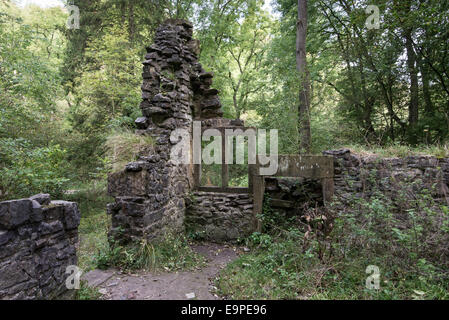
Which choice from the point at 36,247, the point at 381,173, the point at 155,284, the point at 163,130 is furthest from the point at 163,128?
the point at 381,173

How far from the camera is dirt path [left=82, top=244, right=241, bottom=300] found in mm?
3102

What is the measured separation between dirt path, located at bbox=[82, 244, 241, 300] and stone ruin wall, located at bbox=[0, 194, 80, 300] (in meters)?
0.66

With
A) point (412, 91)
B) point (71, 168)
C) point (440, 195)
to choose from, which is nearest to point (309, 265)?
point (440, 195)

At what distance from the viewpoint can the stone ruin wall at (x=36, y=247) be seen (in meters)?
1.93

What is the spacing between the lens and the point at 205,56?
11.5 meters

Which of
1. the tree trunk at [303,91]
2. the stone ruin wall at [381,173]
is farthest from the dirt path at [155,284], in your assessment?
the tree trunk at [303,91]

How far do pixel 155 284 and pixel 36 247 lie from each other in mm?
1721

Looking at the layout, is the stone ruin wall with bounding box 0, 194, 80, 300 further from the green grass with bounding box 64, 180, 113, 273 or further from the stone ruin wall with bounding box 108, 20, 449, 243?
the green grass with bounding box 64, 180, 113, 273

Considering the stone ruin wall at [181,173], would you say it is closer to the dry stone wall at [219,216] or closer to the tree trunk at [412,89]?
the dry stone wall at [219,216]

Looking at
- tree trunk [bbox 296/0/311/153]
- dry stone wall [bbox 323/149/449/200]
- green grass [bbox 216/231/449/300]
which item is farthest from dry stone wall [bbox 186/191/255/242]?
tree trunk [bbox 296/0/311/153]

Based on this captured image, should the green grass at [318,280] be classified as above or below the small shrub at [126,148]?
below

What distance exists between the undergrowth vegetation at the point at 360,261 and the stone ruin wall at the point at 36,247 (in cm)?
202

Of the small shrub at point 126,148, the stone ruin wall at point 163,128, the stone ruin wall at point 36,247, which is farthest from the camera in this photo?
the small shrub at point 126,148
